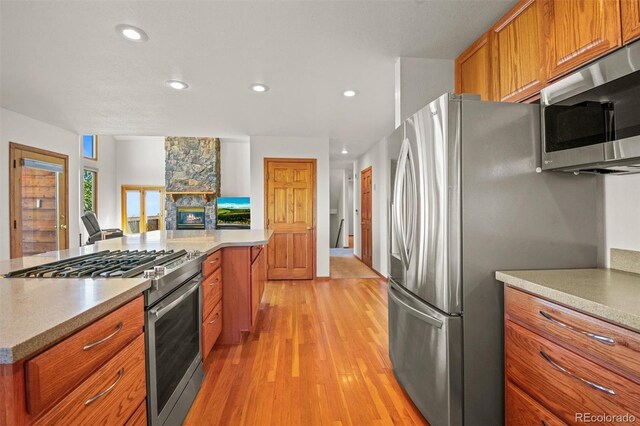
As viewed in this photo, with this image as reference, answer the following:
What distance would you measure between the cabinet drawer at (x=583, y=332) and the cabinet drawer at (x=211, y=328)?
6.09 ft

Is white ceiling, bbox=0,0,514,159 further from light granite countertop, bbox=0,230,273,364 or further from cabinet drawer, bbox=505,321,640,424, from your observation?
cabinet drawer, bbox=505,321,640,424

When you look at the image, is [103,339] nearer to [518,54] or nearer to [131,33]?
[131,33]

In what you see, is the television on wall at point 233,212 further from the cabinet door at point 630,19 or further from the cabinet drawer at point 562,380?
the cabinet door at point 630,19

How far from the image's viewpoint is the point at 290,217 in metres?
5.13

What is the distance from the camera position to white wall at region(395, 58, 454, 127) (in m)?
2.32

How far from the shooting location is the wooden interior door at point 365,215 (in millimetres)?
6238

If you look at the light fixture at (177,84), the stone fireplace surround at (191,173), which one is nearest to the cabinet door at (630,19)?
the light fixture at (177,84)

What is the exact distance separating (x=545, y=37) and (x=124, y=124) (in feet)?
15.6

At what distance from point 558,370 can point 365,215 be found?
5563mm

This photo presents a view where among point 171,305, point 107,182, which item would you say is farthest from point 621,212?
point 107,182

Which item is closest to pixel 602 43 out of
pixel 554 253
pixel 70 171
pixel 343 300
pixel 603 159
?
pixel 603 159

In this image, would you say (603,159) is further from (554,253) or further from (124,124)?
(124,124)

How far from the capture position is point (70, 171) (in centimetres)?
480

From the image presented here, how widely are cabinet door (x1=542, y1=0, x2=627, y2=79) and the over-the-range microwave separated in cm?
6
